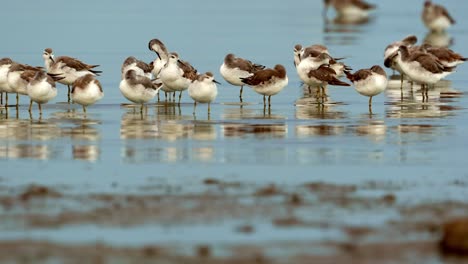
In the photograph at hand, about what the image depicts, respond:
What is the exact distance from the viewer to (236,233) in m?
11.6

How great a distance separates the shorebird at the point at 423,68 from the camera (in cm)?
2512

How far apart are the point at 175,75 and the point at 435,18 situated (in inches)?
930

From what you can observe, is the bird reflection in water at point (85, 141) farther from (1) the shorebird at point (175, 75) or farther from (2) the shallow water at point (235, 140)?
(1) the shorebird at point (175, 75)

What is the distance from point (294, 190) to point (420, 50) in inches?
529

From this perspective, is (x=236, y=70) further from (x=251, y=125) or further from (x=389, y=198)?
(x=389, y=198)

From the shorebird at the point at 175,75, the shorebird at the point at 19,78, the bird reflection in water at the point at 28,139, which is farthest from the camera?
the shorebird at the point at 175,75

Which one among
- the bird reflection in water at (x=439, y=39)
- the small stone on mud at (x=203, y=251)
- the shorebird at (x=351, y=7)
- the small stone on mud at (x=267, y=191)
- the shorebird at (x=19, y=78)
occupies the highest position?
the shorebird at (x=351, y=7)

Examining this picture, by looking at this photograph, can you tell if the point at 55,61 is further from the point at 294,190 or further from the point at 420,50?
the point at 294,190

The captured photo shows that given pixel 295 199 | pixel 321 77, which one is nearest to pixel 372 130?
pixel 321 77

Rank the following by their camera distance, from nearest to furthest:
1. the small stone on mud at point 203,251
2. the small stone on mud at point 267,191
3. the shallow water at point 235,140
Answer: the small stone on mud at point 203,251
the small stone on mud at point 267,191
the shallow water at point 235,140

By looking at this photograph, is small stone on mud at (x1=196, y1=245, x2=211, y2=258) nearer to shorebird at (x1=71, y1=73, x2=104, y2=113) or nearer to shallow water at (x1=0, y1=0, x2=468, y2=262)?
shallow water at (x1=0, y1=0, x2=468, y2=262)

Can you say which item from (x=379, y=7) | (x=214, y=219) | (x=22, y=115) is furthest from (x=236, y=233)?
(x=379, y=7)

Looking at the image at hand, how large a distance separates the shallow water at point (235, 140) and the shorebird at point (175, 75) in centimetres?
49

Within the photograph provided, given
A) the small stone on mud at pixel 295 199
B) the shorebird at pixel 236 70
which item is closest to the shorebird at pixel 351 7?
the shorebird at pixel 236 70
